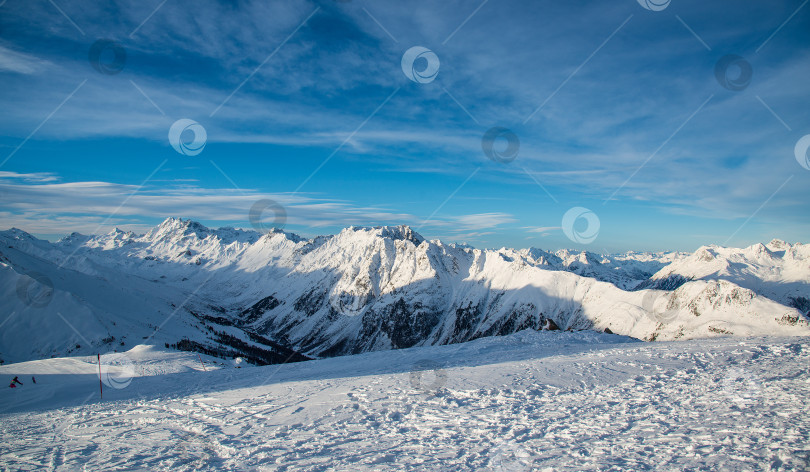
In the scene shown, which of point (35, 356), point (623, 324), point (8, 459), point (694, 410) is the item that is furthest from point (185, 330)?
point (623, 324)

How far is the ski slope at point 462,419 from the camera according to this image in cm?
950

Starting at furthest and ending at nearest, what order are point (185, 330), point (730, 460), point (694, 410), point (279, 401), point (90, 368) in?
1. point (185, 330)
2. point (90, 368)
3. point (279, 401)
4. point (694, 410)
5. point (730, 460)

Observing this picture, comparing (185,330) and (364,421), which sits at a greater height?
(185,330)

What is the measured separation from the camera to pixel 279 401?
16.5m

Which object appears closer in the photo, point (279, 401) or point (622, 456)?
point (622, 456)

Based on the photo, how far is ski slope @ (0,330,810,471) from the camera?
9500 mm

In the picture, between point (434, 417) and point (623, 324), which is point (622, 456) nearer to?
point (434, 417)

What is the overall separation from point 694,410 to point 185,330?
4198 inches

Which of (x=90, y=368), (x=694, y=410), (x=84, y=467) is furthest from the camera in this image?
(x=90, y=368)

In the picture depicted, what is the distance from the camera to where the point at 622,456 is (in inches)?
359

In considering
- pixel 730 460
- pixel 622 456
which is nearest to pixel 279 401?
pixel 622 456

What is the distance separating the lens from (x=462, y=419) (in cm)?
1244

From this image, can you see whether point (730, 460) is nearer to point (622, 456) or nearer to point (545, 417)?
point (622, 456)

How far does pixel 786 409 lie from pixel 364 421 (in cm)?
1317
